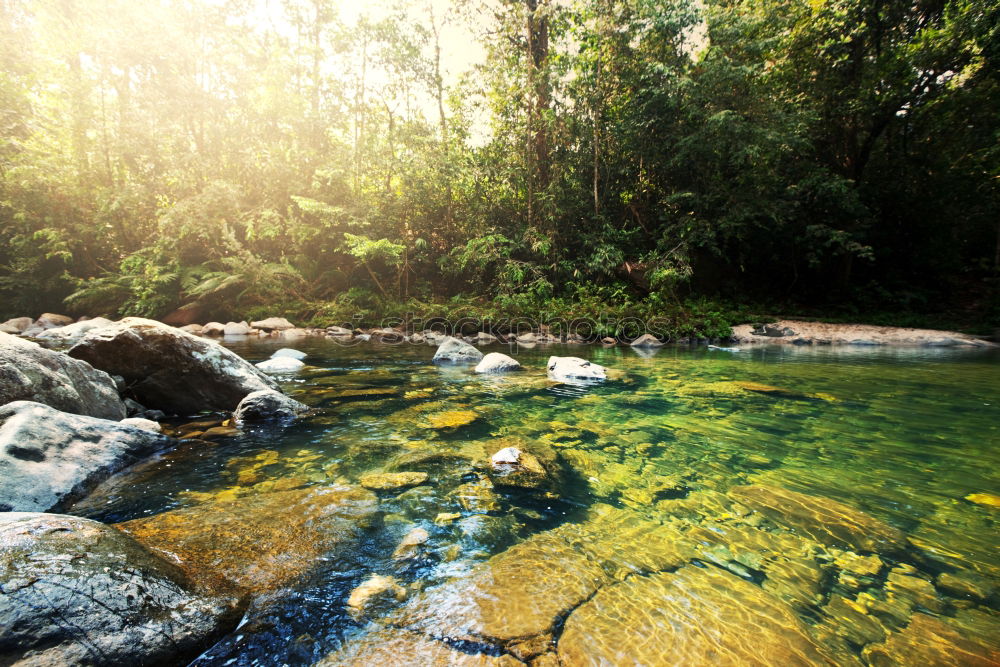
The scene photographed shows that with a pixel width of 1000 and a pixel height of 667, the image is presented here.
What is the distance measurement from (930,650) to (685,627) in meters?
0.84

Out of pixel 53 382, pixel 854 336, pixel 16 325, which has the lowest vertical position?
pixel 854 336

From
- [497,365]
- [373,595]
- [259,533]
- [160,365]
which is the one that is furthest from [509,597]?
[497,365]

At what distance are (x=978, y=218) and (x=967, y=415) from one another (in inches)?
796

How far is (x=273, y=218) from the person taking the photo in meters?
14.6

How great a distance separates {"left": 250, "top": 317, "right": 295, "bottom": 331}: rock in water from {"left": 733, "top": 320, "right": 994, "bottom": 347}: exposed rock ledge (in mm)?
14544

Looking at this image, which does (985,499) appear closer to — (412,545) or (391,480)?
(412,545)

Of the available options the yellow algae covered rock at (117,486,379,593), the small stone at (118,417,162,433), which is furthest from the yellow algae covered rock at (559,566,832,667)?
the small stone at (118,417,162,433)

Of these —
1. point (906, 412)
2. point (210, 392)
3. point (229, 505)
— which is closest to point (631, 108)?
point (906, 412)

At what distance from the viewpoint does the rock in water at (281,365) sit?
6.80 meters

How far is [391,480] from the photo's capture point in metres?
2.78

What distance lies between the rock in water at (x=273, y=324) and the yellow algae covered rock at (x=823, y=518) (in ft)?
45.7

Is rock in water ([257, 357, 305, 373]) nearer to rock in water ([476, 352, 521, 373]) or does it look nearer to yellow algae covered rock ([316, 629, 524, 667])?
rock in water ([476, 352, 521, 373])

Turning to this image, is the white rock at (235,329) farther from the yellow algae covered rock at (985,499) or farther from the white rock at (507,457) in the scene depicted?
the yellow algae covered rock at (985,499)

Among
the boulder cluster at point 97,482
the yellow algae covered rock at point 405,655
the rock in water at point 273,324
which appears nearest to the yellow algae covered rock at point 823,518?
the yellow algae covered rock at point 405,655
